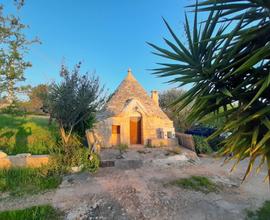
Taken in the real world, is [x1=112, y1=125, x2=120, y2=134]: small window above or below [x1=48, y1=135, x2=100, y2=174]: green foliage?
above

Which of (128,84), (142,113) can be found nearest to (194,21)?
(142,113)

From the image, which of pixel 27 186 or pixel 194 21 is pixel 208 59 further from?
pixel 27 186

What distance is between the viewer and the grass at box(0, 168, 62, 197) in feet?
25.6

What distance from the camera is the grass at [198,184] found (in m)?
8.29

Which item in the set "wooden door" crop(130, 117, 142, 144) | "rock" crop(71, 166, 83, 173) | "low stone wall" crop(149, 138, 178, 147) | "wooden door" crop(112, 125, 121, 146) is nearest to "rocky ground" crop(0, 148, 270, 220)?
"rock" crop(71, 166, 83, 173)

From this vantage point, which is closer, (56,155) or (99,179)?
(99,179)

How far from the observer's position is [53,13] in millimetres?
12297

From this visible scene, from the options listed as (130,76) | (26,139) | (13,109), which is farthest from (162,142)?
(13,109)

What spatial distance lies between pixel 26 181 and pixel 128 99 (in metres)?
11.7

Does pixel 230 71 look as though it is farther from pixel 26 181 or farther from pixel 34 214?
pixel 26 181

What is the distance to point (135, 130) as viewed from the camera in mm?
17969

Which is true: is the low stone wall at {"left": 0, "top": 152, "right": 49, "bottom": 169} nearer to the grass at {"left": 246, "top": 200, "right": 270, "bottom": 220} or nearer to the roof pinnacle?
the grass at {"left": 246, "top": 200, "right": 270, "bottom": 220}

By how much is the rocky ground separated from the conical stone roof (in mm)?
7318

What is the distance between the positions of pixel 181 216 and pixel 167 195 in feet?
5.10
